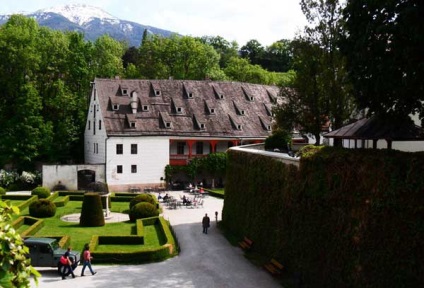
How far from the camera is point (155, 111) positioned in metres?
57.4

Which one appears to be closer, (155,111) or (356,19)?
(356,19)

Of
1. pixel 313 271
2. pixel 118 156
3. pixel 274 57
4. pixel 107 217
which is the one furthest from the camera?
pixel 274 57

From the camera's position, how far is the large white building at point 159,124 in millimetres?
54312

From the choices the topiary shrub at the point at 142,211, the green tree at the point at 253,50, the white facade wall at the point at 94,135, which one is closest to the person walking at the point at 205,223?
the topiary shrub at the point at 142,211

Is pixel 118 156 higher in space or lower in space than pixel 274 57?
lower

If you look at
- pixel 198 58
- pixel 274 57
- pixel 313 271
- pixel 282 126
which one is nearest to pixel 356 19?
pixel 313 271

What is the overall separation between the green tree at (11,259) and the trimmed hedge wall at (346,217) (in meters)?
13.1

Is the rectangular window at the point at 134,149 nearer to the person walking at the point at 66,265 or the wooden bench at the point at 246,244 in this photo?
the wooden bench at the point at 246,244

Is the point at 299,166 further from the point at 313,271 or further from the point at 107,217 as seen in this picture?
the point at 107,217

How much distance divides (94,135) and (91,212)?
2446 centimetres

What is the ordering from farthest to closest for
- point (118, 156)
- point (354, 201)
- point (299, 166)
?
point (118, 156) → point (299, 166) → point (354, 201)

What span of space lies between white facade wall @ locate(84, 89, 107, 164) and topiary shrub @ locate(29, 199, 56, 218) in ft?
54.9

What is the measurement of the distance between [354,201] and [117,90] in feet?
140

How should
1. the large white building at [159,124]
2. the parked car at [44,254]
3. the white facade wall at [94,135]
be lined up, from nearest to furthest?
1. the parked car at [44,254]
2. the large white building at [159,124]
3. the white facade wall at [94,135]
